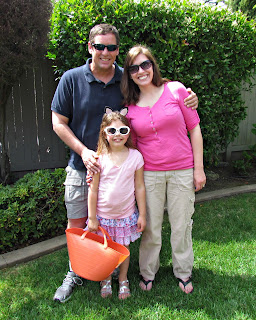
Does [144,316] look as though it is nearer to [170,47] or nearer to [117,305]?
[117,305]

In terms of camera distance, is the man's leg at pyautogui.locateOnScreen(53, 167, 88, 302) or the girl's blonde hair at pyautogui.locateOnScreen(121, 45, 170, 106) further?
the man's leg at pyautogui.locateOnScreen(53, 167, 88, 302)

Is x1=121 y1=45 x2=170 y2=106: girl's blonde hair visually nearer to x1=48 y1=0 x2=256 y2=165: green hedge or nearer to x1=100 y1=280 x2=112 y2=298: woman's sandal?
x1=48 y1=0 x2=256 y2=165: green hedge

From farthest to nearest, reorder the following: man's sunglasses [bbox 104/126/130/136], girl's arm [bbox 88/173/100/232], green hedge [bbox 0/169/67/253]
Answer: green hedge [bbox 0/169/67/253], girl's arm [bbox 88/173/100/232], man's sunglasses [bbox 104/126/130/136]

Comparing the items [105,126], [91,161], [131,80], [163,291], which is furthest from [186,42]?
[163,291]

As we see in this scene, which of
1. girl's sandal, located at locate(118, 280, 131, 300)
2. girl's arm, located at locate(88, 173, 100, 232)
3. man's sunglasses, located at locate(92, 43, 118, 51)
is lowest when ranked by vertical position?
girl's sandal, located at locate(118, 280, 131, 300)

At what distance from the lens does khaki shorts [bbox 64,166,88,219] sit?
238 cm

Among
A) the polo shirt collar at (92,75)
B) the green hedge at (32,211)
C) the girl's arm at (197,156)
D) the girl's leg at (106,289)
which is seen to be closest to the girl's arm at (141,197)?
the girl's arm at (197,156)

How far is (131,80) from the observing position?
228 cm

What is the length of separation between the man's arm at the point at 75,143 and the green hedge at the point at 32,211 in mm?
1088

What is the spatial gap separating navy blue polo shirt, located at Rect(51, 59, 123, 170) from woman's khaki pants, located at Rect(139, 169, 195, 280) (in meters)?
0.56

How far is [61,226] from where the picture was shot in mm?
3176

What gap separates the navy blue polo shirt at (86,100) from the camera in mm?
2252

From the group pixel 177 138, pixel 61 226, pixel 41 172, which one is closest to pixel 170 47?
pixel 177 138

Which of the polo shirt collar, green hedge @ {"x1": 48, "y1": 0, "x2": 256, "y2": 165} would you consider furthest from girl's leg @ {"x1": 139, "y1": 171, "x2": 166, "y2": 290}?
green hedge @ {"x1": 48, "y1": 0, "x2": 256, "y2": 165}
